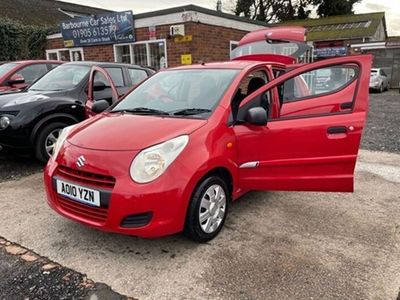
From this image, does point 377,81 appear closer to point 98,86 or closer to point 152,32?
point 152,32

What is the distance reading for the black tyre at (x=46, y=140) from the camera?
5.49 meters

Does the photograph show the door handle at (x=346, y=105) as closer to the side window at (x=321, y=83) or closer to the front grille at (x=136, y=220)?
the side window at (x=321, y=83)

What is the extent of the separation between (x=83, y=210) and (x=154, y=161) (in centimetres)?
74

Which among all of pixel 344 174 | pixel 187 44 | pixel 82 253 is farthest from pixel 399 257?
pixel 187 44

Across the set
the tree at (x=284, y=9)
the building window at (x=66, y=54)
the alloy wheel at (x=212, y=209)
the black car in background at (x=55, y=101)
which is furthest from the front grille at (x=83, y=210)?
the tree at (x=284, y=9)

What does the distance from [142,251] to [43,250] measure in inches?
35.1

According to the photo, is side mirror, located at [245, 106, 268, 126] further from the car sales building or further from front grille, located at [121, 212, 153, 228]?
the car sales building

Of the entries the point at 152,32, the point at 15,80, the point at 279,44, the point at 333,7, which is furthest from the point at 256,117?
the point at 333,7

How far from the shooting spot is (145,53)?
1216 cm

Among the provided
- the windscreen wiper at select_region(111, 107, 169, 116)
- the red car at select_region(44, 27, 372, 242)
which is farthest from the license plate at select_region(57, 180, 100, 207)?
the windscreen wiper at select_region(111, 107, 169, 116)

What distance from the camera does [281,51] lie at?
742 cm

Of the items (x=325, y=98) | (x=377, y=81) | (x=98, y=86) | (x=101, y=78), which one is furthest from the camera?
(x=377, y=81)

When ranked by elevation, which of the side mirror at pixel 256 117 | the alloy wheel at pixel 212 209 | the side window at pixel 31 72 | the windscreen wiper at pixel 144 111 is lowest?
the alloy wheel at pixel 212 209

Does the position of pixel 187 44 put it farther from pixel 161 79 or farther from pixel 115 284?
pixel 115 284
